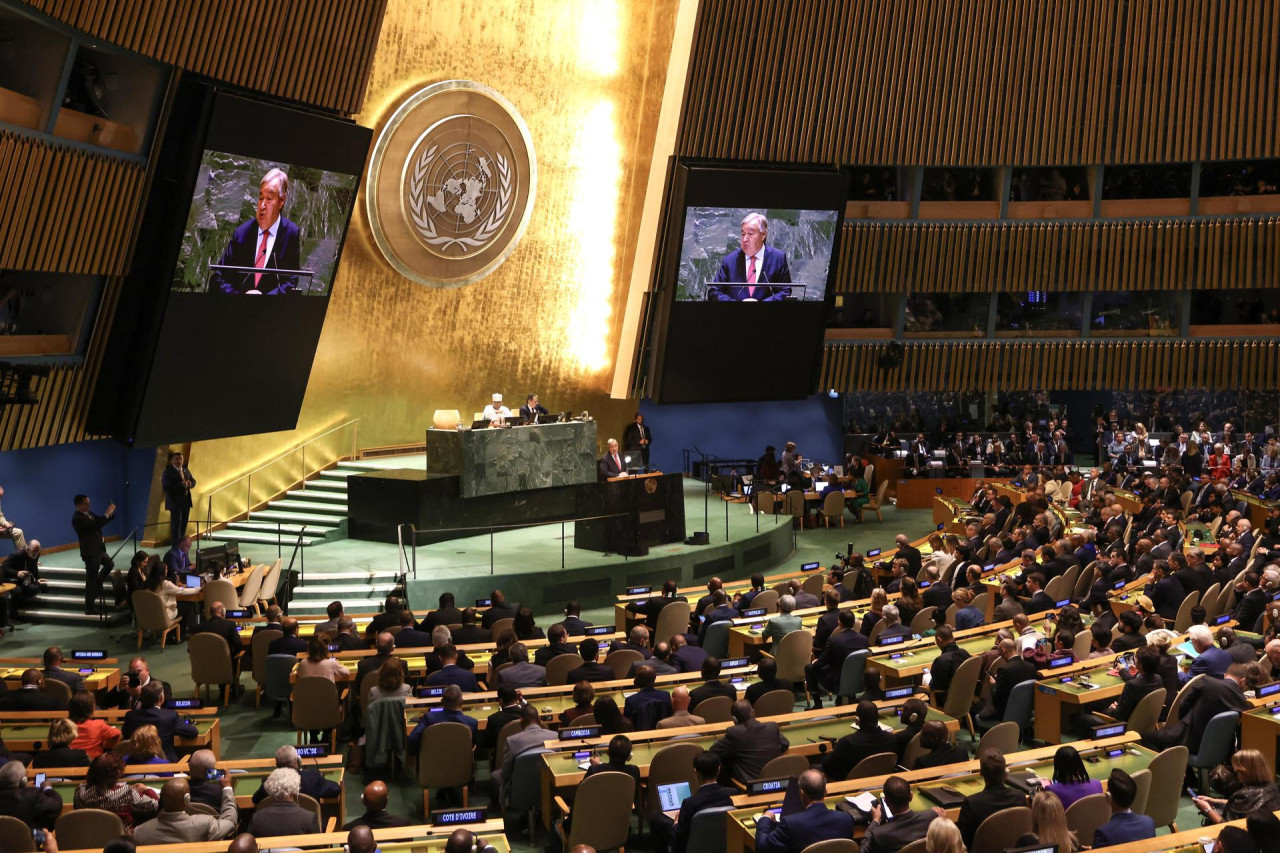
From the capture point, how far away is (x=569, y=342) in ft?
76.1

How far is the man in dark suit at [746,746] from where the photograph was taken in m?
8.21

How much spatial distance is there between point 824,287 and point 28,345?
13621mm

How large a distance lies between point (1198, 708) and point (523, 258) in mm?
15101

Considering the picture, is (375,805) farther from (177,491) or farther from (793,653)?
(177,491)

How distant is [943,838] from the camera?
19.6 ft

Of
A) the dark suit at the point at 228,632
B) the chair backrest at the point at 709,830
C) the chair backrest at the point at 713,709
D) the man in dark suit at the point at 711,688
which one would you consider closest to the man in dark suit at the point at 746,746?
the chair backrest at the point at 709,830

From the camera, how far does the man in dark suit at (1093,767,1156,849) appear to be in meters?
6.75

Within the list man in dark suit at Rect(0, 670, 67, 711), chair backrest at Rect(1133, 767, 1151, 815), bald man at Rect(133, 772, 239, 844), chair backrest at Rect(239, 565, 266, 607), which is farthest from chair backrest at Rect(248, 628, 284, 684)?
chair backrest at Rect(1133, 767, 1151, 815)

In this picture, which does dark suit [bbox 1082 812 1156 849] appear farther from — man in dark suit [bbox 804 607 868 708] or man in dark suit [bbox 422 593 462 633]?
man in dark suit [bbox 422 593 462 633]

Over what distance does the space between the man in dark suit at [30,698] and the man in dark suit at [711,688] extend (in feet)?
15.9

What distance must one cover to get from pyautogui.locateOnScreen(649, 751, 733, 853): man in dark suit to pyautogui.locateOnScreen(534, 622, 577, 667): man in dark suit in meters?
3.44

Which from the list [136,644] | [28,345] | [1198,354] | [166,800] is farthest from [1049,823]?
[1198,354]

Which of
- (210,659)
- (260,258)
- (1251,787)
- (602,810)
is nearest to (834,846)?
(602,810)

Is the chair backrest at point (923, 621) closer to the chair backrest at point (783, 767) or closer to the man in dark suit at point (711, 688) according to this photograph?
the man in dark suit at point (711, 688)
